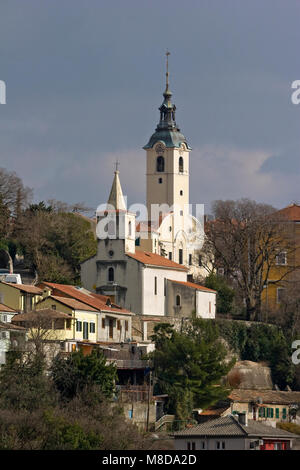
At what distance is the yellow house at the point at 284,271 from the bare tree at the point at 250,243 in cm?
9

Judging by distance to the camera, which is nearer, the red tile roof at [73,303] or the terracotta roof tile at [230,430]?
the terracotta roof tile at [230,430]

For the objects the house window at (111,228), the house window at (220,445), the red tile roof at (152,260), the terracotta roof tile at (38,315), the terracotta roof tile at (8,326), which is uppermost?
the house window at (111,228)

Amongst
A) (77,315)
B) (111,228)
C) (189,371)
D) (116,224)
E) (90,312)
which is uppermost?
(116,224)

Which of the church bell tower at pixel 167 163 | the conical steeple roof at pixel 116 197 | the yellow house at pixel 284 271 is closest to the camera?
the conical steeple roof at pixel 116 197

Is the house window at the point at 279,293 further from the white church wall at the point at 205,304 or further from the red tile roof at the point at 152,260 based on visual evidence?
the red tile roof at the point at 152,260

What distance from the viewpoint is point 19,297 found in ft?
238

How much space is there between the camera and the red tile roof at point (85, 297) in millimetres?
73812

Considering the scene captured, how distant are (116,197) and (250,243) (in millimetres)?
8502

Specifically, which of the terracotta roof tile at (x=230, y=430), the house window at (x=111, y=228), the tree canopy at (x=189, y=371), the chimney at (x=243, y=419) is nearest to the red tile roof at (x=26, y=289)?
the tree canopy at (x=189, y=371)

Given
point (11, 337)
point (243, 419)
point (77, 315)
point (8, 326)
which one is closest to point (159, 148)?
point (77, 315)

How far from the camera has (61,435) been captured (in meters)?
54.1

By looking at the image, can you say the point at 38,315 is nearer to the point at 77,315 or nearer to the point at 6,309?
the point at 6,309

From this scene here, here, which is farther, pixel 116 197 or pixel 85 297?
pixel 116 197
